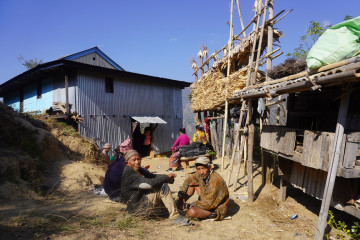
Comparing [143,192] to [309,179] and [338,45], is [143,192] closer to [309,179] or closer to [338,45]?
[309,179]

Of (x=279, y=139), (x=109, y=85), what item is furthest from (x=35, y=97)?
(x=279, y=139)

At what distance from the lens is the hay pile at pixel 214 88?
7818mm

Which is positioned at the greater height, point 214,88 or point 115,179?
point 214,88

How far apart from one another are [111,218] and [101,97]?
9251mm

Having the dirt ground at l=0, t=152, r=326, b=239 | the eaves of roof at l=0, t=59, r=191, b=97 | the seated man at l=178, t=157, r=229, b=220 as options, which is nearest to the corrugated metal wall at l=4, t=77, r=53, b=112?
the eaves of roof at l=0, t=59, r=191, b=97

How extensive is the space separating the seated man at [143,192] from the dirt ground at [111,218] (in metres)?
0.18

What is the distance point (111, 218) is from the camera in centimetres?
399

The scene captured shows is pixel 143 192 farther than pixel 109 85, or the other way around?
pixel 109 85

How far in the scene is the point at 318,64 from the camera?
3791mm

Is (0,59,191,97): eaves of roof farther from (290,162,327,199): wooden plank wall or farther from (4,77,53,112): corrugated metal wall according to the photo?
(290,162,327,199): wooden plank wall

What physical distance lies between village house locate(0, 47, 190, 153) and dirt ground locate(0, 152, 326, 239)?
5.25 metres

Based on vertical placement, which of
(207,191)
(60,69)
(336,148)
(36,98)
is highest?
(60,69)

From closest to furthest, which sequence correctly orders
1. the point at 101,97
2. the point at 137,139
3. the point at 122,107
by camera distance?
the point at 101,97 < the point at 122,107 < the point at 137,139

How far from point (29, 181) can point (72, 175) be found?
4.50 feet
